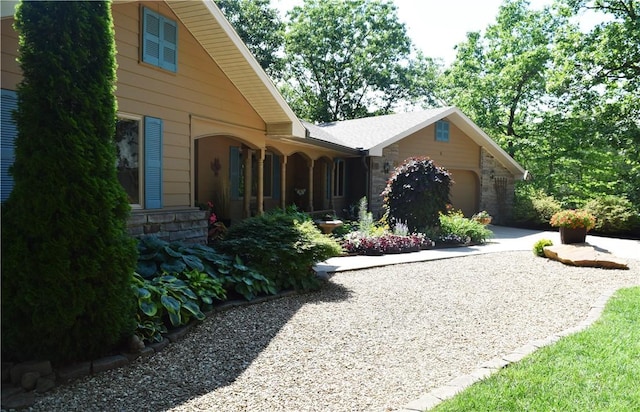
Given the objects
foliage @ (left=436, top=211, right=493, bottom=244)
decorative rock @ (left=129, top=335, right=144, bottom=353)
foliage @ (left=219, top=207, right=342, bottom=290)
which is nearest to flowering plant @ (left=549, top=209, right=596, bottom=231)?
foliage @ (left=436, top=211, right=493, bottom=244)

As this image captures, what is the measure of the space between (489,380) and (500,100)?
22.7 meters

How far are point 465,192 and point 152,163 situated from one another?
45.8 ft

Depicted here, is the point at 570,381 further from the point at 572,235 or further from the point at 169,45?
the point at 572,235

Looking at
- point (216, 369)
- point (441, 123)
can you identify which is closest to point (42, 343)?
point (216, 369)

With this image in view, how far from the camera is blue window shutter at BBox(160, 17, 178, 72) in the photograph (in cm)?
687

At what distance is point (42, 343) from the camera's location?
10.8ft

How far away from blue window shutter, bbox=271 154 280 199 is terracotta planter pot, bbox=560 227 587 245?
787 centimetres

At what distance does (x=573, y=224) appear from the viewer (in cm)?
1153

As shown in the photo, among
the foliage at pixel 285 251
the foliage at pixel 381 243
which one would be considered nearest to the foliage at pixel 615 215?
the foliage at pixel 381 243

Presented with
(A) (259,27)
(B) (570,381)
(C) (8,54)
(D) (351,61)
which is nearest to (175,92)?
(C) (8,54)

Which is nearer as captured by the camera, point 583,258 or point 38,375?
point 38,375

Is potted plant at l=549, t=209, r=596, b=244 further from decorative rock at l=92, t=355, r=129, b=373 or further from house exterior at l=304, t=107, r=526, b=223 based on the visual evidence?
decorative rock at l=92, t=355, r=129, b=373

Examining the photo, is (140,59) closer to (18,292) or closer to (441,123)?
(18,292)

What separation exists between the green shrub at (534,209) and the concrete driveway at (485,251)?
1.03 metres
